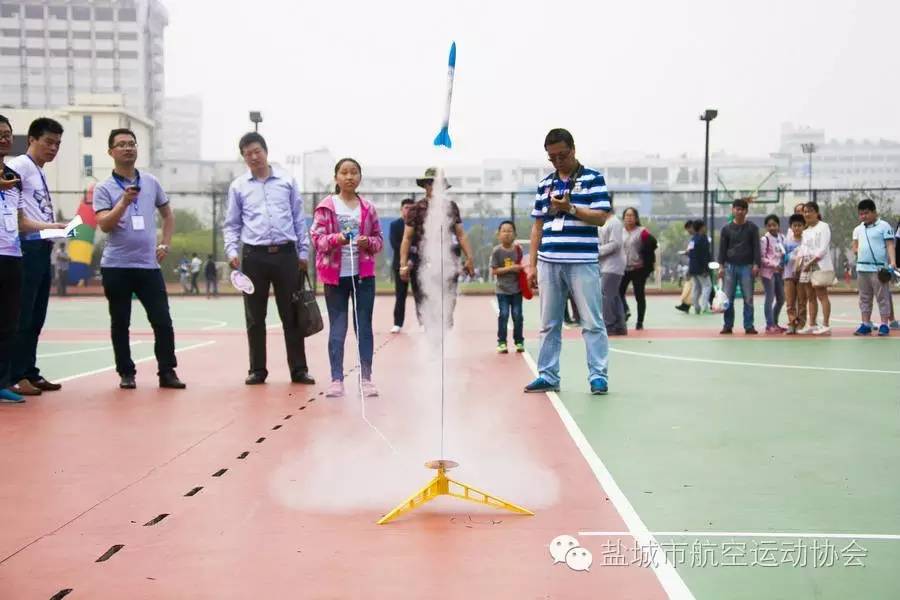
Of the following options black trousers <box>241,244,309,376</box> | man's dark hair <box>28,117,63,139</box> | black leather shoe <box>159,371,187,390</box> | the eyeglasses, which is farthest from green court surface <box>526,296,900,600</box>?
man's dark hair <box>28,117,63,139</box>

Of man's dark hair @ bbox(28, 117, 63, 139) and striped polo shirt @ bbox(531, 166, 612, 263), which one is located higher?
man's dark hair @ bbox(28, 117, 63, 139)

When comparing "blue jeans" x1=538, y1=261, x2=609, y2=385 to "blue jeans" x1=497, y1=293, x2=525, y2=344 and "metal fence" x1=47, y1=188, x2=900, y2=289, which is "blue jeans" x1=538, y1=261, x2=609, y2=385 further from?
"metal fence" x1=47, y1=188, x2=900, y2=289

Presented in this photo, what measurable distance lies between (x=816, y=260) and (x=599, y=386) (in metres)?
6.95

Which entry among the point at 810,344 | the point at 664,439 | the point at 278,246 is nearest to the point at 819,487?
the point at 664,439

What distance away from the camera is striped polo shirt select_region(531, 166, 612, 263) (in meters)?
7.66

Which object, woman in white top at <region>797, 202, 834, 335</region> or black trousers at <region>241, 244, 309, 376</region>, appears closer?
black trousers at <region>241, 244, 309, 376</region>

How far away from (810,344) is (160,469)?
30.7 feet

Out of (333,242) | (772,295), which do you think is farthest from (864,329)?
(333,242)

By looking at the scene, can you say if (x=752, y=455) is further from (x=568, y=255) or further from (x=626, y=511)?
(x=568, y=255)

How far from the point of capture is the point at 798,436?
19.4 feet

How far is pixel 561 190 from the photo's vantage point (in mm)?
7742

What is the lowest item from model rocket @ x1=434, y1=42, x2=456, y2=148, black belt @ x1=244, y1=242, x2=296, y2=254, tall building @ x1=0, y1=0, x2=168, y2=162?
black belt @ x1=244, y1=242, x2=296, y2=254

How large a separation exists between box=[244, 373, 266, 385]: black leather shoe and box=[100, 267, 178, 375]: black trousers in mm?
679

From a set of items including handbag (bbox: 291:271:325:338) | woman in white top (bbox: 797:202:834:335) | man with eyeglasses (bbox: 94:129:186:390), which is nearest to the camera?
man with eyeglasses (bbox: 94:129:186:390)
